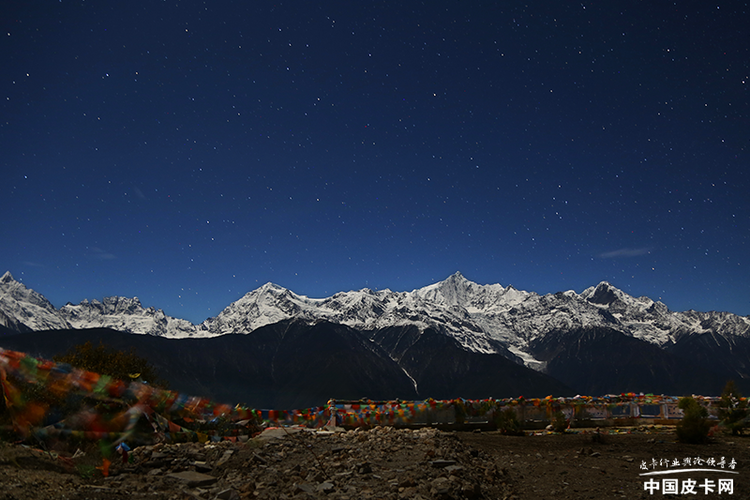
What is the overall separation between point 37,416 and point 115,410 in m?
2.07

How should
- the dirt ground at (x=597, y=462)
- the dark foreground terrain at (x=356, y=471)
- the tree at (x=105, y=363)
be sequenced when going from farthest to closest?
the tree at (x=105, y=363) → the dirt ground at (x=597, y=462) → the dark foreground terrain at (x=356, y=471)

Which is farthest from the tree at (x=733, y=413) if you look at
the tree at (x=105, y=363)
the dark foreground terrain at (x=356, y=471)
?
the tree at (x=105, y=363)

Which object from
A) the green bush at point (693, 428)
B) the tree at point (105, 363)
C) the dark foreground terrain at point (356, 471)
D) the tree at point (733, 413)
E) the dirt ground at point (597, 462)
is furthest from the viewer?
the tree at point (733, 413)

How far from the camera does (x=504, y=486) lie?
1107 cm

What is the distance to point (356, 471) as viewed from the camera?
10.2 meters

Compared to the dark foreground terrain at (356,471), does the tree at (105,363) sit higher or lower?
higher

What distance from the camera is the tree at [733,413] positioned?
18.1 m

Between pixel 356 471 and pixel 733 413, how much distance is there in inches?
630

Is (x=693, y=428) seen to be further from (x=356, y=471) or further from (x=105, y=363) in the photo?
(x=105, y=363)

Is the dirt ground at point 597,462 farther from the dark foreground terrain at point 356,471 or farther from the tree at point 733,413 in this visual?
the tree at point 733,413

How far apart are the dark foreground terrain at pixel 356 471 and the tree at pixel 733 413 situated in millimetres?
4225

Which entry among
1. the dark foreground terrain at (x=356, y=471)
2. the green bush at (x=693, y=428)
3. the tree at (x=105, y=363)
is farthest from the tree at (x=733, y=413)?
the tree at (x=105, y=363)

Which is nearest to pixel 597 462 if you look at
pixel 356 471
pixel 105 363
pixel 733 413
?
pixel 356 471

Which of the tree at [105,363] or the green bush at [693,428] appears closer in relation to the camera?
the green bush at [693,428]
